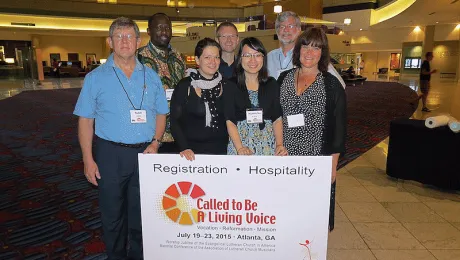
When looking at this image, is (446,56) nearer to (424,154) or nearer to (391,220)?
(424,154)

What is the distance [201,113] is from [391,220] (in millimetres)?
2021

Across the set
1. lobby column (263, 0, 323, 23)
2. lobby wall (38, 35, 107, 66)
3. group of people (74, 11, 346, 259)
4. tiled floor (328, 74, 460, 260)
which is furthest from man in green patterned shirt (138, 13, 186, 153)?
lobby wall (38, 35, 107, 66)

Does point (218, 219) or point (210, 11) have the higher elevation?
point (210, 11)

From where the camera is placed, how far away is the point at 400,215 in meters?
2.98

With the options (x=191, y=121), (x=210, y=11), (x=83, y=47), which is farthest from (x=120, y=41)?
(x=83, y=47)

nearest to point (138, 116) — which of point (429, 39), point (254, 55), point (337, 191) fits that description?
point (254, 55)

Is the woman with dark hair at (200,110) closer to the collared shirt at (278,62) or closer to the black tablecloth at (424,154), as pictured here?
the collared shirt at (278,62)

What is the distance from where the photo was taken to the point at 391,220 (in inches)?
113

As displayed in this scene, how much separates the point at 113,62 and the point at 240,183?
1.01 meters

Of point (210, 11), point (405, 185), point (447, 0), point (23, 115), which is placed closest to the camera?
point (405, 185)

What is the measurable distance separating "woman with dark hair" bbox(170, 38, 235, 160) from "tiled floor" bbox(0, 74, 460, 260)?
126 cm

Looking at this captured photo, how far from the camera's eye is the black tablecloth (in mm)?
3354

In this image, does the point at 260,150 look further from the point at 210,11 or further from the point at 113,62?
the point at 210,11

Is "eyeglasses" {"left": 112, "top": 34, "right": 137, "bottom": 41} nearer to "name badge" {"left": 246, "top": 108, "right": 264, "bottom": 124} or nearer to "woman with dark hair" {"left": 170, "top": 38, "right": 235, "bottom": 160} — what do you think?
"woman with dark hair" {"left": 170, "top": 38, "right": 235, "bottom": 160}
